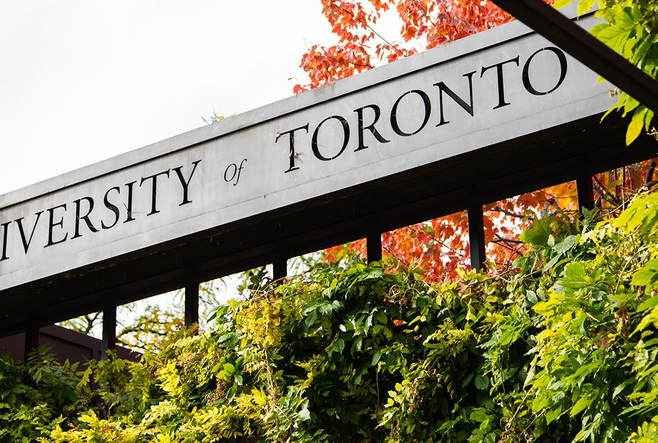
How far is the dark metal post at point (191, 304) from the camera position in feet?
18.1

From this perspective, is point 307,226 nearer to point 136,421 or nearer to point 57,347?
point 136,421

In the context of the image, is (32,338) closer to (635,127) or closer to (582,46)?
(635,127)

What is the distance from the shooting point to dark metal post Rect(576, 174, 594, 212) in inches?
171

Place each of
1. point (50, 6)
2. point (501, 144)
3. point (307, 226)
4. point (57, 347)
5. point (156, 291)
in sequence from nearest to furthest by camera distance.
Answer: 1. point (501, 144)
2. point (307, 226)
3. point (156, 291)
4. point (57, 347)
5. point (50, 6)

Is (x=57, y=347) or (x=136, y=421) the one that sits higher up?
(x=57, y=347)

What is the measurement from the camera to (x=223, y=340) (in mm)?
4906

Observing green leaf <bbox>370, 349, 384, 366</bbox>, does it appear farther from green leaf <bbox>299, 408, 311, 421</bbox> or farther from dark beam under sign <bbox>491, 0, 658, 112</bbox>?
dark beam under sign <bbox>491, 0, 658, 112</bbox>

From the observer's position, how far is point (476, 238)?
4.59 metres

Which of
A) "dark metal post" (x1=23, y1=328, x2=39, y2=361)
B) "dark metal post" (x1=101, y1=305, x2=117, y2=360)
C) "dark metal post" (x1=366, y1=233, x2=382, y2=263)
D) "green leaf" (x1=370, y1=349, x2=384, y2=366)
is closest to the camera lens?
"green leaf" (x1=370, y1=349, x2=384, y2=366)

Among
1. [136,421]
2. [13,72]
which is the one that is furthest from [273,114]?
[13,72]

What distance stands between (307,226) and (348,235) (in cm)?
25

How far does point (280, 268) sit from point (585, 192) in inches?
74.0

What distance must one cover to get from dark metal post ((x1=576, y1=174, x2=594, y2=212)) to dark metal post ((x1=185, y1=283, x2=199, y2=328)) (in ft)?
8.23

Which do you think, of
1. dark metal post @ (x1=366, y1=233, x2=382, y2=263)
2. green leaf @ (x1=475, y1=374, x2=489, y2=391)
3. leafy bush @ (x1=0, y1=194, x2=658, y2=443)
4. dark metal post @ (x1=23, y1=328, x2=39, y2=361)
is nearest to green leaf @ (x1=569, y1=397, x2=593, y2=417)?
leafy bush @ (x1=0, y1=194, x2=658, y2=443)
